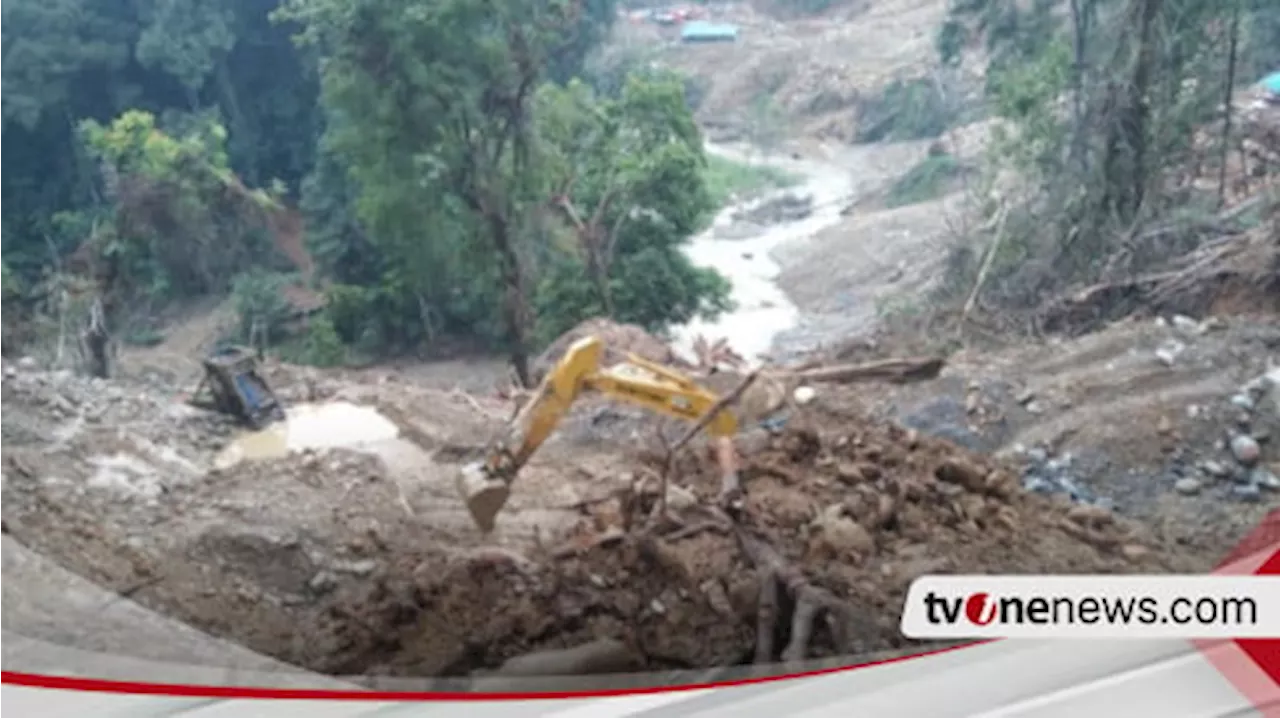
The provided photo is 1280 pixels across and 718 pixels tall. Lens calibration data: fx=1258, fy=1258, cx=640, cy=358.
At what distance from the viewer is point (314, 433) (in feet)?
3.67

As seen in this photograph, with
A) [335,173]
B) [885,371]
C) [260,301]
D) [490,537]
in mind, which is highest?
[335,173]

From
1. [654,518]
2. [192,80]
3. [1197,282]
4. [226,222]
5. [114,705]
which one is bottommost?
[114,705]

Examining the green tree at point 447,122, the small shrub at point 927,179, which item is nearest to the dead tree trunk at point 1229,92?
the small shrub at point 927,179

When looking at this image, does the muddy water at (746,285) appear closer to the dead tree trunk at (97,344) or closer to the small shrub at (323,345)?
the small shrub at (323,345)

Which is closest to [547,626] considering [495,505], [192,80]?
[495,505]

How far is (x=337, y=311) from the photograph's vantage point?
1.10 metres

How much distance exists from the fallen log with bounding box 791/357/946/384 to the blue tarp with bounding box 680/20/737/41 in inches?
13.2

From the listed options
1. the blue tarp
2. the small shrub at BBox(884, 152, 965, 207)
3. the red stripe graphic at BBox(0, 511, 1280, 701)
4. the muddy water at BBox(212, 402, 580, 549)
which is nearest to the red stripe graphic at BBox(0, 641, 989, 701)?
the red stripe graphic at BBox(0, 511, 1280, 701)

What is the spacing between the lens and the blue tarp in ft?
3.95

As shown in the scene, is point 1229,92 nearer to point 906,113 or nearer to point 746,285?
point 906,113

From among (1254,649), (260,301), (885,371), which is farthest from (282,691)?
(1254,649)

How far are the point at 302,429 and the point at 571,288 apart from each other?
0.27m

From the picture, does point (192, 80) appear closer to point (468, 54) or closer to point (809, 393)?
point (468, 54)

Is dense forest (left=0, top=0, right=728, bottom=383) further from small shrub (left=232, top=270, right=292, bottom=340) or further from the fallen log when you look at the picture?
the fallen log
